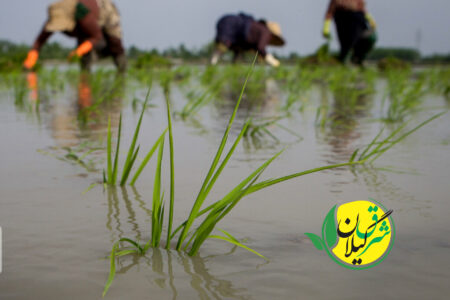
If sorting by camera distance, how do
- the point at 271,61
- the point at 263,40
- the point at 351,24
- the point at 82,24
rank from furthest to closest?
the point at 271,61 < the point at 263,40 < the point at 351,24 < the point at 82,24

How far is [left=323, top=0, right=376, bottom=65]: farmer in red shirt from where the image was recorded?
764 cm

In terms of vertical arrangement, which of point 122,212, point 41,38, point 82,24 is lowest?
point 122,212

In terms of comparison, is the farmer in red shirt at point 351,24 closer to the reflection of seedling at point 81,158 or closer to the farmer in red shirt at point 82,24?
the farmer in red shirt at point 82,24

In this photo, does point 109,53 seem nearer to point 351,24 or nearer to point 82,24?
point 82,24

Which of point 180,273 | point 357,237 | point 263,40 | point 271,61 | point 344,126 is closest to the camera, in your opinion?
point 180,273

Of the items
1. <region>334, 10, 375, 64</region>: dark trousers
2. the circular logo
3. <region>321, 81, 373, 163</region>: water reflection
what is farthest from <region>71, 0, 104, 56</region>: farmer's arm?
the circular logo

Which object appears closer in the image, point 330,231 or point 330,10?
point 330,231

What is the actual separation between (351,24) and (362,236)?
7055 millimetres

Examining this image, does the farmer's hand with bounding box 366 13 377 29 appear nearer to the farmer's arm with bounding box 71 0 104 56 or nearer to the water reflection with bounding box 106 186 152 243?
the farmer's arm with bounding box 71 0 104 56

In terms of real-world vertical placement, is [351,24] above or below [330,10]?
below

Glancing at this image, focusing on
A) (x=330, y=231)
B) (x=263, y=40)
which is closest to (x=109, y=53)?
(x=263, y=40)

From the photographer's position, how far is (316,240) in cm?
104

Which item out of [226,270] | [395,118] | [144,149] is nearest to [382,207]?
[226,270]

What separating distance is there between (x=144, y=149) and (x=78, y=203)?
0.75 m
